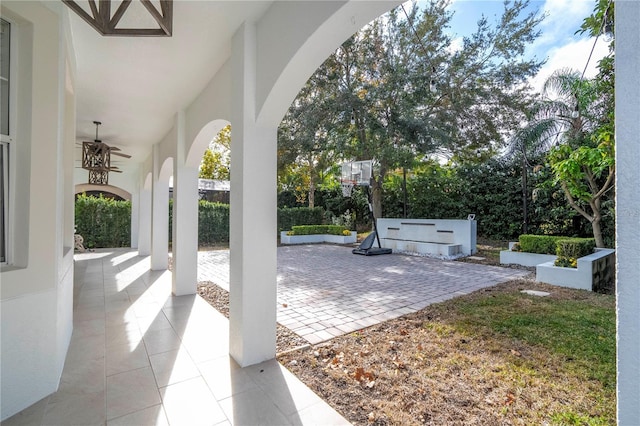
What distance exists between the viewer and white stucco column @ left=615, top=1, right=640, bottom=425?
0.95 metres

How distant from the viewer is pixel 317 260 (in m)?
9.18

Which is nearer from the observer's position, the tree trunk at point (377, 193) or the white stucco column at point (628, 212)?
the white stucco column at point (628, 212)

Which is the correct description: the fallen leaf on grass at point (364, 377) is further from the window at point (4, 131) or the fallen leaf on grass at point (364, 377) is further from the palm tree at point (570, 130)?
the palm tree at point (570, 130)

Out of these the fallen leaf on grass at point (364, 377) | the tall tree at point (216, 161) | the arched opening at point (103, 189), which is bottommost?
the fallen leaf on grass at point (364, 377)

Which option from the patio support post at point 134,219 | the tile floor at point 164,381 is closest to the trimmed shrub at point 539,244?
the tile floor at point 164,381

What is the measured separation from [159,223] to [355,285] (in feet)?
17.5

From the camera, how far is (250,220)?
9.56 ft

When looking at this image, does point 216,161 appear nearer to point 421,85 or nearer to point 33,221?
point 421,85

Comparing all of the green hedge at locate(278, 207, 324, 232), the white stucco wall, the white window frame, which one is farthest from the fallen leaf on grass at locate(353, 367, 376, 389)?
the green hedge at locate(278, 207, 324, 232)

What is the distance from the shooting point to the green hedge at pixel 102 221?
11367 millimetres

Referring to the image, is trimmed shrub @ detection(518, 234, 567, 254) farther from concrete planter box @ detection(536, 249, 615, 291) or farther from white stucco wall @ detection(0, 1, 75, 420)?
white stucco wall @ detection(0, 1, 75, 420)

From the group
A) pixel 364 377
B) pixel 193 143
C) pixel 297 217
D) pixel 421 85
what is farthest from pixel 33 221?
pixel 297 217

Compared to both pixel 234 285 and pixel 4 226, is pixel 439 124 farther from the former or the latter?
pixel 4 226

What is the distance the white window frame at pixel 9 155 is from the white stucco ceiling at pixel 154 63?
2.93 feet
